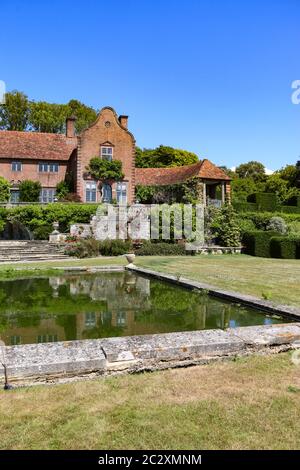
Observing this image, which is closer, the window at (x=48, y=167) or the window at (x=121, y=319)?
the window at (x=121, y=319)

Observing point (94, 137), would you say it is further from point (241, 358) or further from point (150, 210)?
point (241, 358)

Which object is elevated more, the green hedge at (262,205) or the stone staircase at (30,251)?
the green hedge at (262,205)

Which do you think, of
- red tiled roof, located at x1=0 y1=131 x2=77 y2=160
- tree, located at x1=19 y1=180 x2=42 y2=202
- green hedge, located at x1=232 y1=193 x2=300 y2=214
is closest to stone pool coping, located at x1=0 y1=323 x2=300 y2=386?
green hedge, located at x1=232 y1=193 x2=300 y2=214

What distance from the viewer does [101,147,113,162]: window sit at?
3534 cm

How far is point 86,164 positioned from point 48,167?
4161 mm

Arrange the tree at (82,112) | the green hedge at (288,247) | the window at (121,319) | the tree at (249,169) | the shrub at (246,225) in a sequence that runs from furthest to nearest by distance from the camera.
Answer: the tree at (249,169) < the tree at (82,112) < the shrub at (246,225) < the green hedge at (288,247) < the window at (121,319)

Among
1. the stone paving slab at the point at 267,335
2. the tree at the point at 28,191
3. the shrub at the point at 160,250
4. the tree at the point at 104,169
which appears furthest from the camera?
the tree at the point at 104,169

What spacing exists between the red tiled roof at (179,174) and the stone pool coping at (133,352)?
29192mm

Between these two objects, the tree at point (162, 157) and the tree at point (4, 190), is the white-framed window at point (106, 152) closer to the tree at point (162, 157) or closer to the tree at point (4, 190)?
the tree at point (4, 190)

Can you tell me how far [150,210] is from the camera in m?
26.8

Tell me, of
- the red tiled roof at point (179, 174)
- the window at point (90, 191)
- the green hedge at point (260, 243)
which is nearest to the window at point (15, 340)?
the green hedge at point (260, 243)

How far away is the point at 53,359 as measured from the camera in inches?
164

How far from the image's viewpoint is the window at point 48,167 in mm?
36016

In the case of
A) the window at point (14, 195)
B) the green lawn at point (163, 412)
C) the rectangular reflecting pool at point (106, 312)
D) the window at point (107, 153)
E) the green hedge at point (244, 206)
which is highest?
the window at point (107, 153)
